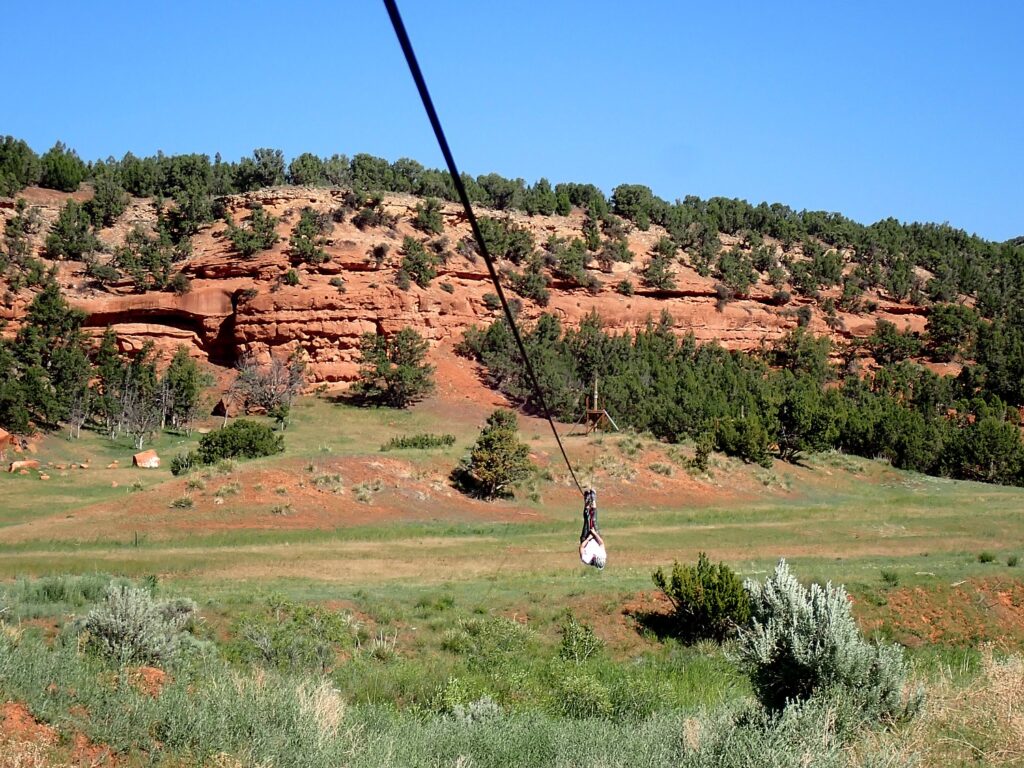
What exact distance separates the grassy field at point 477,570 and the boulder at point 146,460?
32.8 inches

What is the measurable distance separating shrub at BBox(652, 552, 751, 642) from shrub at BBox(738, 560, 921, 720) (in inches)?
383

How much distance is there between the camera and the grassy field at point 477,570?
877cm

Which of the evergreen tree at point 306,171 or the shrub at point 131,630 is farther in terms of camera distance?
the evergreen tree at point 306,171

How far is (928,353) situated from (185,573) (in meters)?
73.1

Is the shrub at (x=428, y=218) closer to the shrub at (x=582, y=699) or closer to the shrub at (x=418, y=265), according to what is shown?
the shrub at (x=418, y=265)

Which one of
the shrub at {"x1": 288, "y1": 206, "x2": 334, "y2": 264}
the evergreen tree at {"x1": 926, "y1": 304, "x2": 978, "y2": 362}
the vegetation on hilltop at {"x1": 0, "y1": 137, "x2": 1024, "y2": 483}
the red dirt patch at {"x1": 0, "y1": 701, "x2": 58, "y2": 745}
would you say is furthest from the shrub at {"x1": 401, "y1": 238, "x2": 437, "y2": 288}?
the red dirt patch at {"x1": 0, "y1": 701, "x2": 58, "y2": 745}

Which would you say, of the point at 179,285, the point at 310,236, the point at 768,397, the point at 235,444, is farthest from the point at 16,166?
the point at 768,397

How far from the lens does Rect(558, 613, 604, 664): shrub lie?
56.4 ft

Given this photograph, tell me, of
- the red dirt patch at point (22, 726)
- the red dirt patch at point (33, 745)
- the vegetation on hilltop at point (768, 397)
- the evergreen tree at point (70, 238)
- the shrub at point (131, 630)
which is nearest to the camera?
the red dirt patch at point (33, 745)

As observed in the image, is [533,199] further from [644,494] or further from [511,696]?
[511,696]

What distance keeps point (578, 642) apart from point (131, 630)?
856cm

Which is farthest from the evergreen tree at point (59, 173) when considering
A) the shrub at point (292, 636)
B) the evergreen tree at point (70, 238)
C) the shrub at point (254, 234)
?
the shrub at point (292, 636)

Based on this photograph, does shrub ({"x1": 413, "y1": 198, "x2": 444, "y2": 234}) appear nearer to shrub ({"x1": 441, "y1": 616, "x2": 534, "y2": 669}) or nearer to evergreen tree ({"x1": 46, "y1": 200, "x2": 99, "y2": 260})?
evergreen tree ({"x1": 46, "y1": 200, "x2": 99, "y2": 260})

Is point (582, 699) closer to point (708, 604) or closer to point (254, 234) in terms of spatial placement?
point (708, 604)
